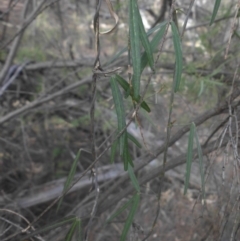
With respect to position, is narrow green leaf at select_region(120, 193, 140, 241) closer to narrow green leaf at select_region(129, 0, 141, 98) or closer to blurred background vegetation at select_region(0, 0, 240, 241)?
narrow green leaf at select_region(129, 0, 141, 98)

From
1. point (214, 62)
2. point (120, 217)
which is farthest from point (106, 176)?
point (214, 62)

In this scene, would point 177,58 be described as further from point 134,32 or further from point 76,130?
point 76,130

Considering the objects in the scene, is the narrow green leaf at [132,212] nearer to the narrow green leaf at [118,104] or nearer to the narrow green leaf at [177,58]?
the narrow green leaf at [118,104]

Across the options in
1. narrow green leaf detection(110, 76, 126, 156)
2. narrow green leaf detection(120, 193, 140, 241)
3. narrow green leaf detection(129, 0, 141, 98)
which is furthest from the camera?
narrow green leaf detection(120, 193, 140, 241)

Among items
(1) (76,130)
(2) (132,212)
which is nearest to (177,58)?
(2) (132,212)

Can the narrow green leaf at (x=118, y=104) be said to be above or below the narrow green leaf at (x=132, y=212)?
above

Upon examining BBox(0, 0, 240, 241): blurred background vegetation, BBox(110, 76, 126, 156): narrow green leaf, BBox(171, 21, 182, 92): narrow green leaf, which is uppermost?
BBox(171, 21, 182, 92): narrow green leaf

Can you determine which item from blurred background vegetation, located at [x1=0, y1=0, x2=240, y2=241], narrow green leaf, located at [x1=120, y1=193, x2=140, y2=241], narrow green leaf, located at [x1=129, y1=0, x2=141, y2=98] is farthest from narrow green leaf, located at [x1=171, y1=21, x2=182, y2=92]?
blurred background vegetation, located at [x1=0, y1=0, x2=240, y2=241]

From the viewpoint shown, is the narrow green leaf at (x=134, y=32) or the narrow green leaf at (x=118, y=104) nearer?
the narrow green leaf at (x=134, y=32)

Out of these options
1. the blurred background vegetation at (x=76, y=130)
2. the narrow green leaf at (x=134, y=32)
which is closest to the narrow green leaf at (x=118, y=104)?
the narrow green leaf at (x=134, y=32)

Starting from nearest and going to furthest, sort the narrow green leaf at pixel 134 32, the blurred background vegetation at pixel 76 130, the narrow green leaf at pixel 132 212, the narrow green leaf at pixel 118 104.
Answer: the narrow green leaf at pixel 134 32
the narrow green leaf at pixel 118 104
the narrow green leaf at pixel 132 212
the blurred background vegetation at pixel 76 130

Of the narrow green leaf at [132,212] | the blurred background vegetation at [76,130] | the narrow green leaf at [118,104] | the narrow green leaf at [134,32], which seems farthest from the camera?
the blurred background vegetation at [76,130]

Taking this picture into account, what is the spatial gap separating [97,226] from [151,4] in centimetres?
187

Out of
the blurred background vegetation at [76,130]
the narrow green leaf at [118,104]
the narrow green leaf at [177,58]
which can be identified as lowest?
the blurred background vegetation at [76,130]
